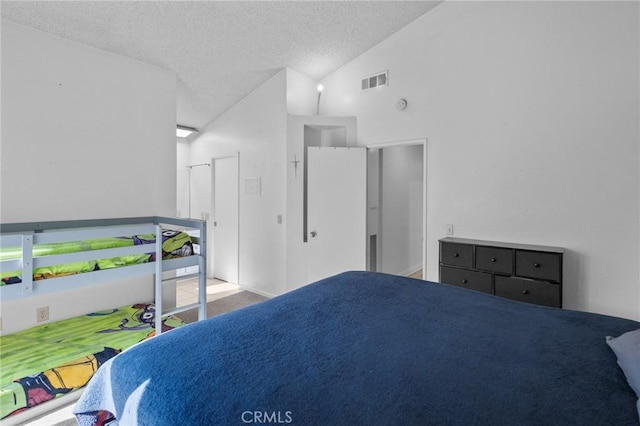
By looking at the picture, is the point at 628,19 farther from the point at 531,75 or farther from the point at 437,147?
the point at 437,147

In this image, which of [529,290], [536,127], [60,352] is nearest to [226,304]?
[60,352]

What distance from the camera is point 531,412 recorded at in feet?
2.96

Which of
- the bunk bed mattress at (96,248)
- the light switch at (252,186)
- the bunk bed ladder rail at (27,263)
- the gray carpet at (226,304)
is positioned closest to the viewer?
the bunk bed ladder rail at (27,263)

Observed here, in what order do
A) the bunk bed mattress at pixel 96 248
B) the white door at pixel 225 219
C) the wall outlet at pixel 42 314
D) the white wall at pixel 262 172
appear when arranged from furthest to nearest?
the white door at pixel 225 219 < the white wall at pixel 262 172 < the wall outlet at pixel 42 314 < the bunk bed mattress at pixel 96 248

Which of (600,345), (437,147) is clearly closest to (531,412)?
(600,345)

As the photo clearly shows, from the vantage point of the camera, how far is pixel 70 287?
7.27 feet

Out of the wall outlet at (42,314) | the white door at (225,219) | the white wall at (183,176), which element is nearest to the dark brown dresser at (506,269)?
the white door at (225,219)

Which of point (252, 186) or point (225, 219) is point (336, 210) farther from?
point (225, 219)

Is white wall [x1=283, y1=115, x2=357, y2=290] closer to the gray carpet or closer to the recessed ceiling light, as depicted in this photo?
the gray carpet

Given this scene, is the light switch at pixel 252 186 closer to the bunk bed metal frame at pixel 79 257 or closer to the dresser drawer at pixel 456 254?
the bunk bed metal frame at pixel 79 257

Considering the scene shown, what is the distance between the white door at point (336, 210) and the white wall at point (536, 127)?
67 centimetres

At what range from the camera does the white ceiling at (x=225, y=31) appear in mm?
2691

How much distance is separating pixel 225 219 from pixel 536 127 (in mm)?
4130

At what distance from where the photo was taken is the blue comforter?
0.91 m
